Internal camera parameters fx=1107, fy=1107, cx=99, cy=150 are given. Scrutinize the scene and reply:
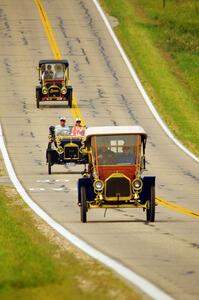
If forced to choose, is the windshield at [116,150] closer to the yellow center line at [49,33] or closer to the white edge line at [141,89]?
the white edge line at [141,89]

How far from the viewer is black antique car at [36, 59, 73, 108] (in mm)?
57312

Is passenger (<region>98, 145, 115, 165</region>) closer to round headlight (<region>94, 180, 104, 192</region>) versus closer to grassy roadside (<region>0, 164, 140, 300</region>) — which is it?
round headlight (<region>94, 180, 104, 192</region>)

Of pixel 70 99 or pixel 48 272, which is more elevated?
pixel 70 99

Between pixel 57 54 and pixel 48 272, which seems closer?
pixel 48 272

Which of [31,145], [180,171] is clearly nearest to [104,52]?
[31,145]

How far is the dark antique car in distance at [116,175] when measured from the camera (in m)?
24.6

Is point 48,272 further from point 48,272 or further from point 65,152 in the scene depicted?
point 65,152

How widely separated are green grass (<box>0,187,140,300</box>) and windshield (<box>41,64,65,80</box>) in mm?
37006

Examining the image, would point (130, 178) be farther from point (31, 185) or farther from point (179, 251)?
point (31, 185)

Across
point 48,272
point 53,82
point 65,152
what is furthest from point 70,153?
point 48,272

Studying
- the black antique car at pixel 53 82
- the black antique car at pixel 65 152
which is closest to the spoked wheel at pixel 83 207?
the black antique car at pixel 65 152

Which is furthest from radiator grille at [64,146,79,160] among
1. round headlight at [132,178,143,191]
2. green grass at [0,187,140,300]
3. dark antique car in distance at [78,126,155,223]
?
green grass at [0,187,140,300]

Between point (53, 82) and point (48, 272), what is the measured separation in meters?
42.6

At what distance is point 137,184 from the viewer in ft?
80.8
